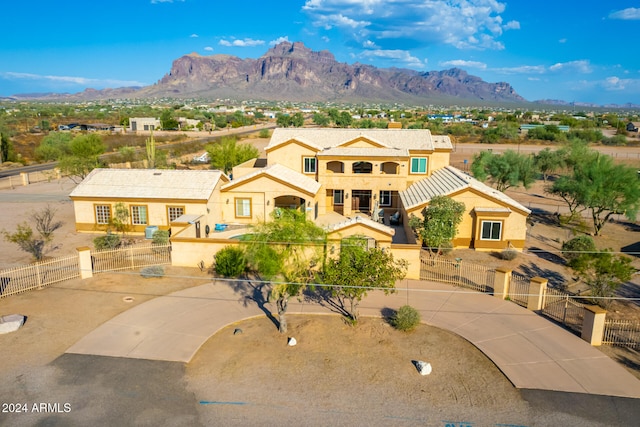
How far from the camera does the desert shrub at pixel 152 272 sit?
23156 mm

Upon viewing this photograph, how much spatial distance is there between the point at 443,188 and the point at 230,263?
49.4 feet

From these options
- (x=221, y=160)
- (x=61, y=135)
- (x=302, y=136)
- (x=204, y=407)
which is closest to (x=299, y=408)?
(x=204, y=407)

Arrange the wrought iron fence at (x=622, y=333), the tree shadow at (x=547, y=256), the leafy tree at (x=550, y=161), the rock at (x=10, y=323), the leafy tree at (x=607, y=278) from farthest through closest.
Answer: the leafy tree at (x=550, y=161) < the tree shadow at (x=547, y=256) < the leafy tree at (x=607, y=278) < the rock at (x=10, y=323) < the wrought iron fence at (x=622, y=333)

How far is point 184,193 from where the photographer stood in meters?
30.4

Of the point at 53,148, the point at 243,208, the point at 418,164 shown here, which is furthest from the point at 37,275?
the point at 53,148

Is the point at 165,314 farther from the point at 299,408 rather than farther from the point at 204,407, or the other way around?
the point at 299,408

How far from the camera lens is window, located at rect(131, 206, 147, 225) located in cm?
3086

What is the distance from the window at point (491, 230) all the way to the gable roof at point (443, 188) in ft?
4.78

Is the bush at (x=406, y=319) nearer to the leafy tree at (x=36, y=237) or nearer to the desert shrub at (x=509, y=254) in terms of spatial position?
the desert shrub at (x=509, y=254)

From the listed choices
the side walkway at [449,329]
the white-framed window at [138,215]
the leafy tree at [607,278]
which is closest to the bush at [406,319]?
the side walkway at [449,329]

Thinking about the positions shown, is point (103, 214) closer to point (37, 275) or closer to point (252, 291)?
point (37, 275)

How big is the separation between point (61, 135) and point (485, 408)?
244 ft

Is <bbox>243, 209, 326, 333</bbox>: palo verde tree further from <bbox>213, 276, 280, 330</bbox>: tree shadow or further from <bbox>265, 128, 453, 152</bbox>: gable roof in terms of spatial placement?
<bbox>265, 128, 453, 152</bbox>: gable roof

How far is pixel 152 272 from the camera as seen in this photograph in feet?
76.5
